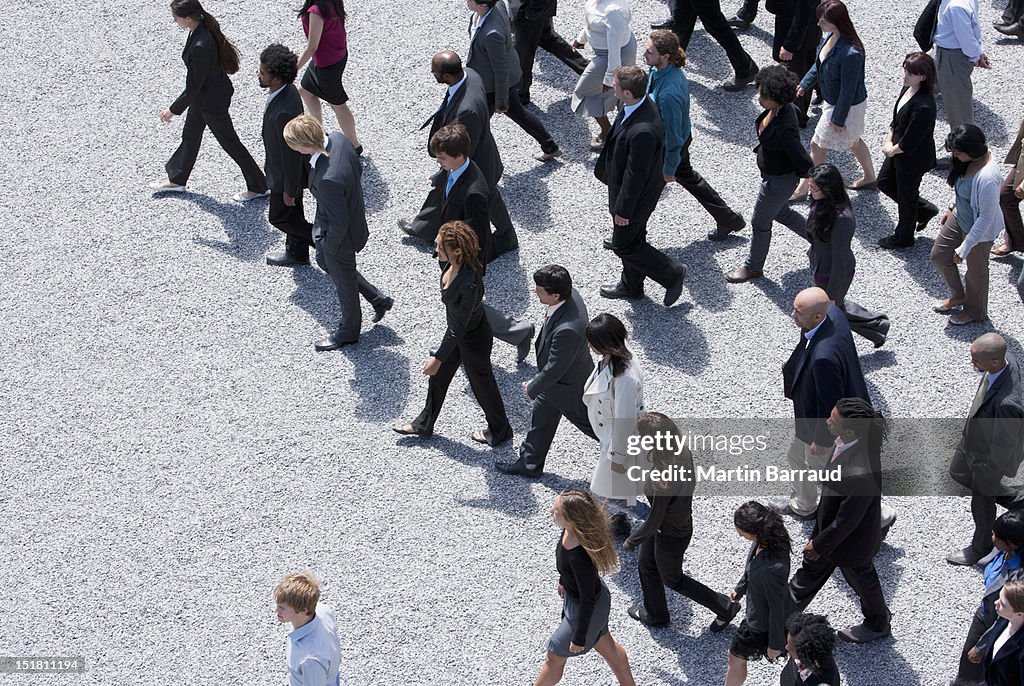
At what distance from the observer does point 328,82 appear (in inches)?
420

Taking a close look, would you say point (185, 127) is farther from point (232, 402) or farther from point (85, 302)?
point (232, 402)

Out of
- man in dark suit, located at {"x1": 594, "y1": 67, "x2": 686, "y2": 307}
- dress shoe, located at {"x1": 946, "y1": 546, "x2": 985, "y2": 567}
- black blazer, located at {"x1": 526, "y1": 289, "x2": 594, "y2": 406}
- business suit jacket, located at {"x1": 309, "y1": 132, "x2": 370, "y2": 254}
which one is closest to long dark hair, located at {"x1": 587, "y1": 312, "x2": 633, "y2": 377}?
black blazer, located at {"x1": 526, "y1": 289, "x2": 594, "y2": 406}

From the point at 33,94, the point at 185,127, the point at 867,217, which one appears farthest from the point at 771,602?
the point at 33,94

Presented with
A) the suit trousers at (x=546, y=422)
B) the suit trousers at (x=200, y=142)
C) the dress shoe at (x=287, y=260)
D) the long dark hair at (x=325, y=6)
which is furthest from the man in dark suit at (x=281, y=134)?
the suit trousers at (x=546, y=422)

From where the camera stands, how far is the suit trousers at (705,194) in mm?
9820

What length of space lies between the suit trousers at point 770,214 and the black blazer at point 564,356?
88.4 inches

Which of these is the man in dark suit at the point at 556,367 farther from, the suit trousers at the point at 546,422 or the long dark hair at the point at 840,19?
the long dark hair at the point at 840,19

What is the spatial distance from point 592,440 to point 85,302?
4180 mm

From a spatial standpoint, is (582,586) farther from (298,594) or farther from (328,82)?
(328,82)

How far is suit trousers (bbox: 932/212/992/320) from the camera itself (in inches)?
349

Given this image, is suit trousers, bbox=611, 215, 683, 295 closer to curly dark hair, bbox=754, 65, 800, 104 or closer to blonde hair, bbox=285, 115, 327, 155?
curly dark hair, bbox=754, 65, 800, 104

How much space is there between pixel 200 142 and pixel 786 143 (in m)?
4.97

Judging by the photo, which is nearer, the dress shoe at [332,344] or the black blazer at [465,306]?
the black blazer at [465,306]

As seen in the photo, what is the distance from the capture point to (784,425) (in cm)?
843
